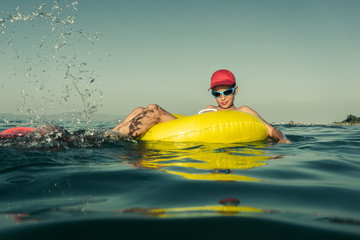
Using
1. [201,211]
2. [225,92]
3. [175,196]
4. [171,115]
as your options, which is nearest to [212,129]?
[171,115]

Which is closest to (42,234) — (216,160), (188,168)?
(188,168)

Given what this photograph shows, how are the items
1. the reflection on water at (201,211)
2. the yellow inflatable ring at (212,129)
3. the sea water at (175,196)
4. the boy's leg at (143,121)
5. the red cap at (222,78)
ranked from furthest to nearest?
the red cap at (222,78) < the boy's leg at (143,121) < the yellow inflatable ring at (212,129) < the reflection on water at (201,211) < the sea water at (175,196)

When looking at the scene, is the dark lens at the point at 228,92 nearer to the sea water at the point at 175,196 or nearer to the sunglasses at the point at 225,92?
the sunglasses at the point at 225,92

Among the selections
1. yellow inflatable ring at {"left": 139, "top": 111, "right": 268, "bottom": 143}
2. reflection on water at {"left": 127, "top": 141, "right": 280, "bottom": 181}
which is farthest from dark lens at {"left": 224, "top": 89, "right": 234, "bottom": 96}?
reflection on water at {"left": 127, "top": 141, "right": 280, "bottom": 181}

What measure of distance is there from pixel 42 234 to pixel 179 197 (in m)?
0.83

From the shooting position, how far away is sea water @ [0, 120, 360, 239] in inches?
46.6

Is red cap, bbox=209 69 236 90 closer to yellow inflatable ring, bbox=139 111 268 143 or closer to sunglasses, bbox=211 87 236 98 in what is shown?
sunglasses, bbox=211 87 236 98

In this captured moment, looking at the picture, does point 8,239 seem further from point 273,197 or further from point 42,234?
point 273,197

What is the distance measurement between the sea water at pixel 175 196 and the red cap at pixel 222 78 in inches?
110

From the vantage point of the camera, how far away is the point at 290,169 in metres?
2.79

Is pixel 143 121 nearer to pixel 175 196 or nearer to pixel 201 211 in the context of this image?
pixel 175 196

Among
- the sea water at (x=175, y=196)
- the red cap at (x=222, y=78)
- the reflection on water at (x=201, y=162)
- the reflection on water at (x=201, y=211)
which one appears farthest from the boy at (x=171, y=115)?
the reflection on water at (x=201, y=211)

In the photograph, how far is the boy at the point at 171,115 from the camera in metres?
5.07

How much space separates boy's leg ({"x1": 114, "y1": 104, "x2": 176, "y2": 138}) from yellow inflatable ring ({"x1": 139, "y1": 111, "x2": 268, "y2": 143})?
21 cm
